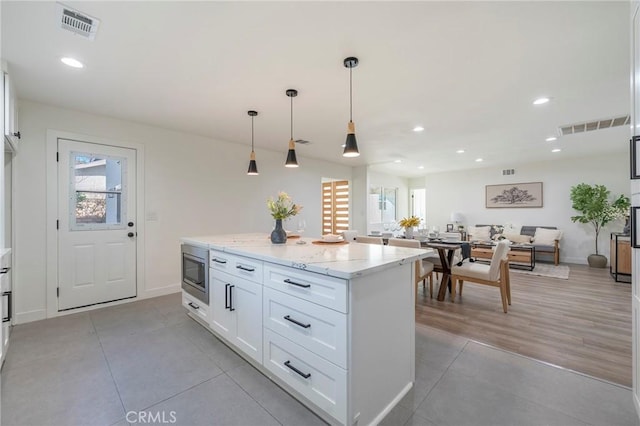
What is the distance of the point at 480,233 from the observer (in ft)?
24.0

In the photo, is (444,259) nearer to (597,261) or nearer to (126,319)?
(126,319)

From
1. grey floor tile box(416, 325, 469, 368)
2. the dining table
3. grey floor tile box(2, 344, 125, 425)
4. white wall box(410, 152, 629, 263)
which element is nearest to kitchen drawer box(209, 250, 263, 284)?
grey floor tile box(2, 344, 125, 425)

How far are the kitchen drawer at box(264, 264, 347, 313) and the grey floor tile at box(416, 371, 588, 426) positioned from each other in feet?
3.15

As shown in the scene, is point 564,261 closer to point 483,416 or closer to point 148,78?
point 483,416

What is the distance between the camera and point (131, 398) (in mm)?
1812

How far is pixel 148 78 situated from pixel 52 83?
1.02 metres

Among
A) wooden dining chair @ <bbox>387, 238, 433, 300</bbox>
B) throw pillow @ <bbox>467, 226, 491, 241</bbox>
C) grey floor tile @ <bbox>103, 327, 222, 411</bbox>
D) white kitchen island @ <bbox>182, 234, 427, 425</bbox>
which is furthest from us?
throw pillow @ <bbox>467, 226, 491, 241</bbox>

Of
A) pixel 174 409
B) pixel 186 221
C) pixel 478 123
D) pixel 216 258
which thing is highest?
pixel 478 123

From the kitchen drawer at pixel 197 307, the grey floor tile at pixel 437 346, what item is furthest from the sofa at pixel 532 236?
the kitchen drawer at pixel 197 307

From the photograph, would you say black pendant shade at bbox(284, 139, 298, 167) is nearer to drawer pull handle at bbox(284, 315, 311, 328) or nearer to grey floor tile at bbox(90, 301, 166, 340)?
drawer pull handle at bbox(284, 315, 311, 328)

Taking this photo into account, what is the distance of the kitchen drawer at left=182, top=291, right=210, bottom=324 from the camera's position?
270cm

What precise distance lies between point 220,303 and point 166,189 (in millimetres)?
2485

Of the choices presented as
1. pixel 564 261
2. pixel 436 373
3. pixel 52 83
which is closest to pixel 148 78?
pixel 52 83

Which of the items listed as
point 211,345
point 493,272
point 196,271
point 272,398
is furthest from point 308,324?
point 493,272
